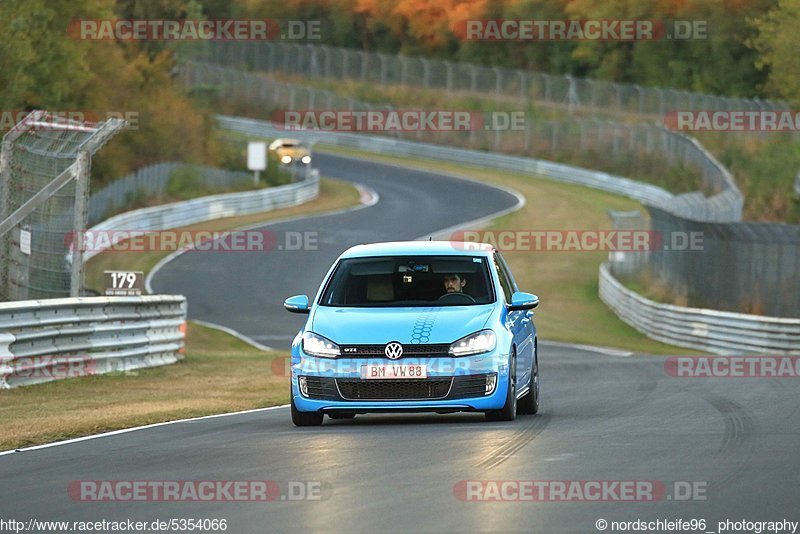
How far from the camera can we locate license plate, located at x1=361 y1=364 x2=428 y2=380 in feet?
43.0

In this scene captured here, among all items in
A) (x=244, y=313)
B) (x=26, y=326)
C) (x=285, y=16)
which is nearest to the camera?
(x=26, y=326)

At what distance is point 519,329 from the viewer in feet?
46.8

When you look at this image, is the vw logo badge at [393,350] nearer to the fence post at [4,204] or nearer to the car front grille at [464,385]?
the car front grille at [464,385]

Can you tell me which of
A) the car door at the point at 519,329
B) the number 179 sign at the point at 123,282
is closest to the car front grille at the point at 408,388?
the car door at the point at 519,329

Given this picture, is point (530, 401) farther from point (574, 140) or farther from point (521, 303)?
point (574, 140)

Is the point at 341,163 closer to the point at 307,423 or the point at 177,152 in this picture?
the point at 177,152

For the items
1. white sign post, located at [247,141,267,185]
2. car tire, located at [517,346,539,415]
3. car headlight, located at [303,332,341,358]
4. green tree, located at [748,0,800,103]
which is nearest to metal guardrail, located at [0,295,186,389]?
car headlight, located at [303,332,341,358]

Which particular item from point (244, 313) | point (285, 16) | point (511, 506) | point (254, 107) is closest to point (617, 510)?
point (511, 506)

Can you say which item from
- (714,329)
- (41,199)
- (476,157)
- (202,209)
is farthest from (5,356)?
(476,157)

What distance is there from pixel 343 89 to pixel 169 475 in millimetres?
89821

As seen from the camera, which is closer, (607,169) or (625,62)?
(607,169)

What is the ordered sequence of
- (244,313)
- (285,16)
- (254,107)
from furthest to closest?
(285,16)
(254,107)
(244,313)

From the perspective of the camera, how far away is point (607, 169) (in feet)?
240

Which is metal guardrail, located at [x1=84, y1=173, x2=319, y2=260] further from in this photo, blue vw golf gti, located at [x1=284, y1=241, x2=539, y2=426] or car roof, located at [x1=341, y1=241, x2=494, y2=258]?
blue vw golf gti, located at [x1=284, y1=241, x2=539, y2=426]
